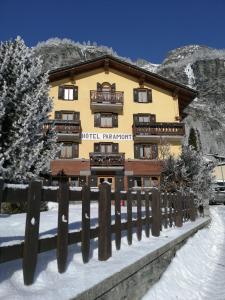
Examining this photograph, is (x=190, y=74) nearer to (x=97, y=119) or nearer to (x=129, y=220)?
(x=97, y=119)

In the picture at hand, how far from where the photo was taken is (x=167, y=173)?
2228 cm

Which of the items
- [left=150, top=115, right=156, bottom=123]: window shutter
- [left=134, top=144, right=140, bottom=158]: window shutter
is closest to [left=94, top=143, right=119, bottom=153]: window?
[left=134, top=144, right=140, bottom=158]: window shutter

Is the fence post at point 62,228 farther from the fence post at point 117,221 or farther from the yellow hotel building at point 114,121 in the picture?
the yellow hotel building at point 114,121

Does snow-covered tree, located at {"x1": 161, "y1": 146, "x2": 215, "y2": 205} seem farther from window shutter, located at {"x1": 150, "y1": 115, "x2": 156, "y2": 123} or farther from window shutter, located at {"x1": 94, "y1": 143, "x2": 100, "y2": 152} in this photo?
window shutter, located at {"x1": 94, "y1": 143, "x2": 100, "y2": 152}

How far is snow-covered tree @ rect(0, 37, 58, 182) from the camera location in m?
6.24

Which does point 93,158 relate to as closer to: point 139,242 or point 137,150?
point 137,150

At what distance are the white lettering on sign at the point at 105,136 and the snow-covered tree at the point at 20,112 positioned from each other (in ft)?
80.0

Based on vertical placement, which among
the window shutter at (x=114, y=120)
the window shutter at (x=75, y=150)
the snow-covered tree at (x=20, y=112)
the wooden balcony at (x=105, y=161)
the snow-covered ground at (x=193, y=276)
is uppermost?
the window shutter at (x=114, y=120)

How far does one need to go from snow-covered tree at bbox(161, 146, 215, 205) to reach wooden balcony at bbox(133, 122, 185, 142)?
8327 mm

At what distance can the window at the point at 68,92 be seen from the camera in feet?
106

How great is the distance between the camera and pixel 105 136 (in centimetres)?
3189

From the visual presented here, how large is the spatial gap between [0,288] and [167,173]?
19.6 meters

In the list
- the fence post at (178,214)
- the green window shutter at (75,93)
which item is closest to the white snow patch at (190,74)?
the green window shutter at (75,93)

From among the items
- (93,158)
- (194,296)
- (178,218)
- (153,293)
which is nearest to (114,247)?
(153,293)
